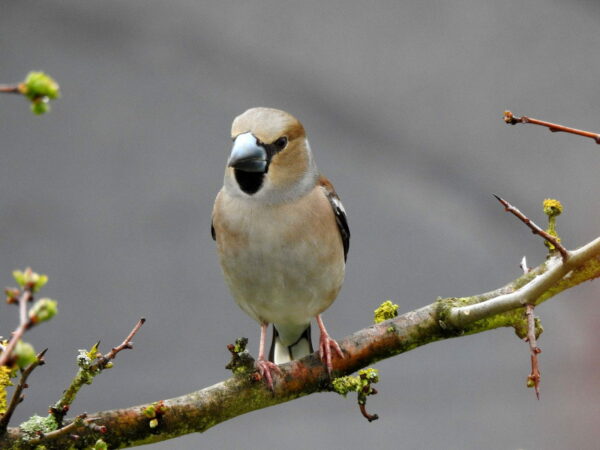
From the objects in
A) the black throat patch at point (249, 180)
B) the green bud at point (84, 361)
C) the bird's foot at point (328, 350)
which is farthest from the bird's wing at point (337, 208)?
the green bud at point (84, 361)

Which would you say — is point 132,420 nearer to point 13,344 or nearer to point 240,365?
point 240,365

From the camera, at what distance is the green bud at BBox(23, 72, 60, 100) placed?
638mm

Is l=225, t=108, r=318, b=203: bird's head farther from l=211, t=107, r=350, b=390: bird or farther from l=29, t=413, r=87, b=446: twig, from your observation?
l=29, t=413, r=87, b=446: twig

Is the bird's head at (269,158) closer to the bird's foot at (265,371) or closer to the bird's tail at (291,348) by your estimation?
the bird's foot at (265,371)

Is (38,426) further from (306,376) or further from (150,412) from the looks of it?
(306,376)

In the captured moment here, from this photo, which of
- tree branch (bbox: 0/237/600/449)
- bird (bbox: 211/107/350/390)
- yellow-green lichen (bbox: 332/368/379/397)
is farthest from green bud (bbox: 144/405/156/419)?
yellow-green lichen (bbox: 332/368/379/397)

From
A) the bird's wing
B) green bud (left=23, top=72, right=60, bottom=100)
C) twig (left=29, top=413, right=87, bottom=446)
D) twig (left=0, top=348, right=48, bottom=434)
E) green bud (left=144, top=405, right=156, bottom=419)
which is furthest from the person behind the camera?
the bird's wing

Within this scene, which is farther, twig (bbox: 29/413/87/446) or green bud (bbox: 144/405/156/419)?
green bud (bbox: 144/405/156/419)

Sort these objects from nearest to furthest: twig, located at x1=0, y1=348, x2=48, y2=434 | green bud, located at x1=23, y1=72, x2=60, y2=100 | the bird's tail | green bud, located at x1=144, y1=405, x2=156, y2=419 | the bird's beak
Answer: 1. green bud, located at x1=23, y1=72, x2=60, y2=100
2. twig, located at x1=0, y1=348, x2=48, y2=434
3. green bud, located at x1=144, y1=405, x2=156, y2=419
4. the bird's beak
5. the bird's tail

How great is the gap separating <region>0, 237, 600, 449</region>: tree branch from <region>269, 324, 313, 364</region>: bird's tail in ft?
1.65

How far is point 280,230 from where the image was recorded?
192cm

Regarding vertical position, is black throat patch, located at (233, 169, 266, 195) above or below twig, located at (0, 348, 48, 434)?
above

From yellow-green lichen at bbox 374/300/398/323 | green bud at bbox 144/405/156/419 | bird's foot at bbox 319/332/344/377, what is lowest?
green bud at bbox 144/405/156/419

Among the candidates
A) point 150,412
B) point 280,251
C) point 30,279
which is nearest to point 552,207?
point 280,251
